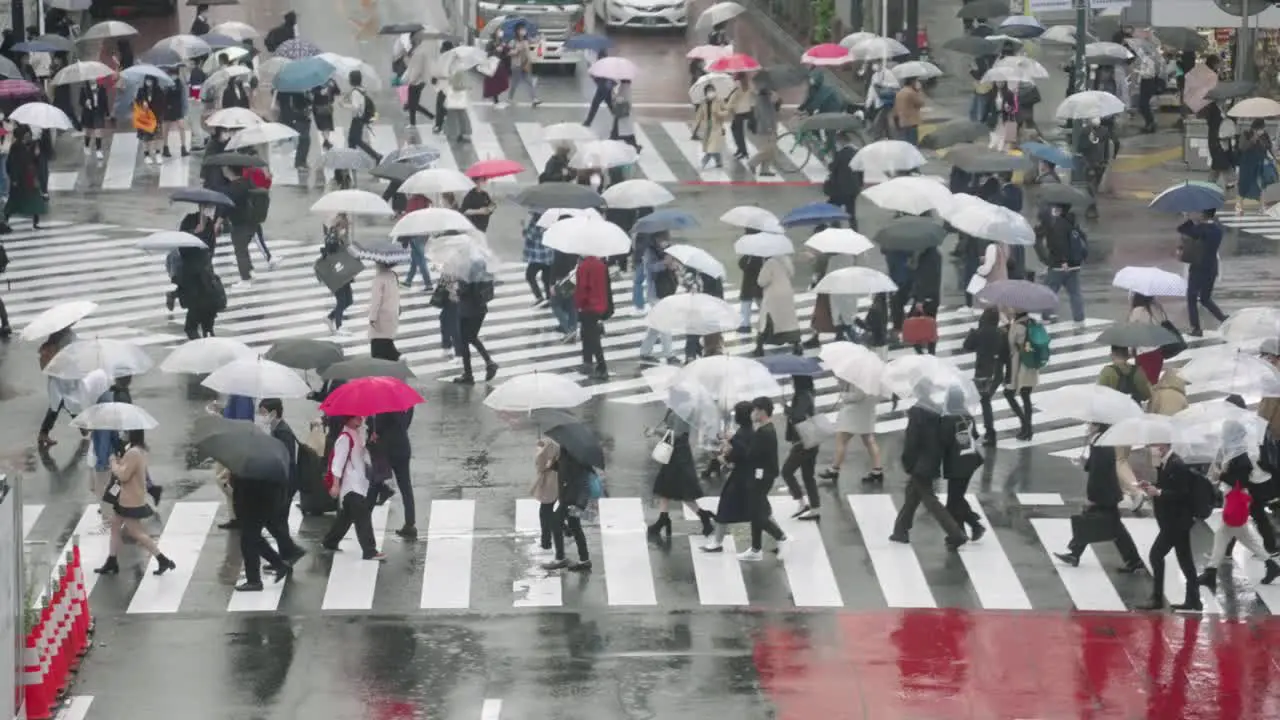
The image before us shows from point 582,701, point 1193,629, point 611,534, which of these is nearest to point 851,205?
point 611,534

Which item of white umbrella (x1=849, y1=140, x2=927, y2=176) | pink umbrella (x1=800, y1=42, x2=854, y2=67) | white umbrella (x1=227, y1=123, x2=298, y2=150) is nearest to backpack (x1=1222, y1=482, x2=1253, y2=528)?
white umbrella (x1=849, y1=140, x2=927, y2=176)

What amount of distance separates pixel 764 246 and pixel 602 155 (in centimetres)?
467

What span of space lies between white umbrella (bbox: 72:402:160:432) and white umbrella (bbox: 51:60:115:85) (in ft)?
57.6

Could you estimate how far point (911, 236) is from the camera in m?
26.1

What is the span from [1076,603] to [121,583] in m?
7.84

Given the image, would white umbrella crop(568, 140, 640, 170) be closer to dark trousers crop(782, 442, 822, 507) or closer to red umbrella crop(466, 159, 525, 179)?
red umbrella crop(466, 159, 525, 179)

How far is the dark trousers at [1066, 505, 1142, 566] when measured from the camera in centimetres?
1983

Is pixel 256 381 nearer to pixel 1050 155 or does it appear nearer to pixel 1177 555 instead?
pixel 1177 555

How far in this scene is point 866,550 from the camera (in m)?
20.7

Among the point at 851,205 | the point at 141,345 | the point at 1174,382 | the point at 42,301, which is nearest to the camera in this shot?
the point at 1174,382

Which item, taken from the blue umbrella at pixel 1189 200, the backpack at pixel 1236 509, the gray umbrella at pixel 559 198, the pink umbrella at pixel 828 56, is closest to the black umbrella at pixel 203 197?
the gray umbrella at pixel 559 198

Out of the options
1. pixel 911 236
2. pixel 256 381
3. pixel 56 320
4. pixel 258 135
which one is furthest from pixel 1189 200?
pixel 56 320

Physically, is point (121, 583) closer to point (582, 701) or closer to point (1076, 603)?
point (582, 701)

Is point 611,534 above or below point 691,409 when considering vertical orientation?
below
